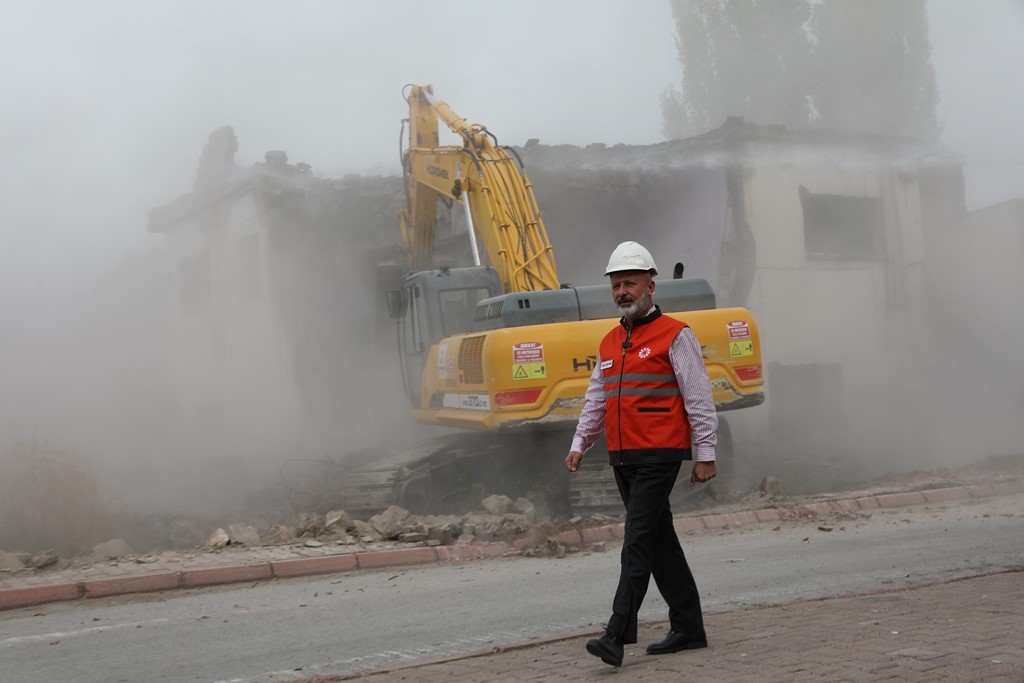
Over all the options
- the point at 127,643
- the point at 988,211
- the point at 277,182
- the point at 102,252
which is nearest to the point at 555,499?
the point at 127,643

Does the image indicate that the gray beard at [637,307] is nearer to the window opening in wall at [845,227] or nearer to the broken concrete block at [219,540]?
the broken concrete block at [219,540]

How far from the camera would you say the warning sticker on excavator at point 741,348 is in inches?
456

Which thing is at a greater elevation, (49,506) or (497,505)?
(49,506)

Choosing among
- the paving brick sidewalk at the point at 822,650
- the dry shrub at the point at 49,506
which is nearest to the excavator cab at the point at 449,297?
the dry shrub at the point at 49,506

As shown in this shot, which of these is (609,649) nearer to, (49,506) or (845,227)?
(49,506)

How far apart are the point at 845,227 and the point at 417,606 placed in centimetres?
1629

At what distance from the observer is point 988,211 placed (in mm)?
23297

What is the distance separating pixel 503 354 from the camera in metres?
11.1

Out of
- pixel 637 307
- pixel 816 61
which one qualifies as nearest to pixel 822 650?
pixel 637 307

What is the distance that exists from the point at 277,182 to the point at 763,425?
375 inches

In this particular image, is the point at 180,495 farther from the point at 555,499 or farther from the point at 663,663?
the point at 663,663

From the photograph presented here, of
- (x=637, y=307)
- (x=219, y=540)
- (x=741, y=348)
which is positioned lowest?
(x=219, y=540)

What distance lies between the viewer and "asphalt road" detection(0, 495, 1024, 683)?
5852 millimetres

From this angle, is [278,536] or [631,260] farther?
[278,536]
